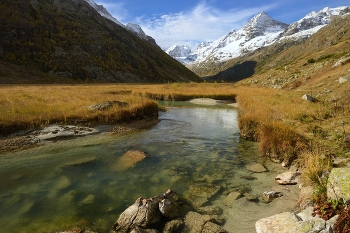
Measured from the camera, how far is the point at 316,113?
18.3 m

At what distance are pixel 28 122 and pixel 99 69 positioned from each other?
226ft

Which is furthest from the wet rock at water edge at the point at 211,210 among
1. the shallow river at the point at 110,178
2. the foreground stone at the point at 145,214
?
the foreground stone at the point at 145,214

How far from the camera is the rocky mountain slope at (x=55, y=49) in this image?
66375 millimetres

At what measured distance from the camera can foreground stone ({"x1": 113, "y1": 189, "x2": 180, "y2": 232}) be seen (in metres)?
7.13

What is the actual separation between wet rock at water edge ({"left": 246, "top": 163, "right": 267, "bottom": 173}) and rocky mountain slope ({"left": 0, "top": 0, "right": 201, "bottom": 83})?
59918 mm

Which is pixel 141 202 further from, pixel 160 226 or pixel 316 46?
pixel 316 46

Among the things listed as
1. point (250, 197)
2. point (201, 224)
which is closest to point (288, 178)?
point (250, 197)

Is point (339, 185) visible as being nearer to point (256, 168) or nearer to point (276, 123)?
point (256, 168)

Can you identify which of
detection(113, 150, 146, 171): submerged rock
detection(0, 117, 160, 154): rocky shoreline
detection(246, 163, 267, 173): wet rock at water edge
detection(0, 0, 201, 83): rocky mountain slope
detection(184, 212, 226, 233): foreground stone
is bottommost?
detection(184, 212, 226, 233): foreground stone

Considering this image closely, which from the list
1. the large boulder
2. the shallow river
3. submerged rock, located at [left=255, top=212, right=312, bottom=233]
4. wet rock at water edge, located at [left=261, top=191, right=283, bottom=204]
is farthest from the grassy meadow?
submerged rock, located at [left=255, top=212, right=312, bottom=233]

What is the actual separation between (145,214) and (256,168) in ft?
22.1

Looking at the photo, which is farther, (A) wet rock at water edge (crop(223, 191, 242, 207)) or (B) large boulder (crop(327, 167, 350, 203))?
(A) wet rock at water edge (crop(223, 191, 242, 207))

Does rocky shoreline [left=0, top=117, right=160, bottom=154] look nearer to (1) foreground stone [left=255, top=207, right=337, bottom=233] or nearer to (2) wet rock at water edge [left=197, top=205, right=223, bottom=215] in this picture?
(2) wet rock at water edge [left=197, top=205, right=223, bottom=215]

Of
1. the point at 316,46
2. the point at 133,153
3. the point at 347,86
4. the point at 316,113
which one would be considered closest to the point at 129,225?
the point at 133,153
